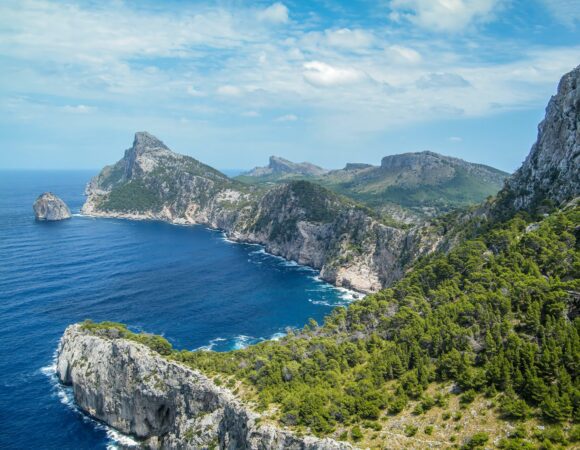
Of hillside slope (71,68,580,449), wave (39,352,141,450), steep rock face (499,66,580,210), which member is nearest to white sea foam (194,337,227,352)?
hillside slope (71,68,580,449)

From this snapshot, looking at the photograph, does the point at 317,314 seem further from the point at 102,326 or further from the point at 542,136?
the point at 542,136

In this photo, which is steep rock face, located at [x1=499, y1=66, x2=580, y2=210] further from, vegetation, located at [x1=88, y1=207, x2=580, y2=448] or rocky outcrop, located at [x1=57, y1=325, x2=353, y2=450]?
rocky outcrop, located at [x1=57, y1=325, x2=353, y2=450]

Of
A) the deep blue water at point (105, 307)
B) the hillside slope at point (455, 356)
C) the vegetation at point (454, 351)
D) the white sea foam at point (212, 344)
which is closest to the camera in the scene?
the hillside slope at point (455, 356)

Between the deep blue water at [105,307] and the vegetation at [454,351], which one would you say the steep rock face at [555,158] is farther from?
the deep blue water at [105,307]

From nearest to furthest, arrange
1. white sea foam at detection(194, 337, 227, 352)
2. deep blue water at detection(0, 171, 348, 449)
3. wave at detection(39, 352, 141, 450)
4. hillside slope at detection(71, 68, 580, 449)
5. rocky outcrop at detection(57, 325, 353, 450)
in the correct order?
hillside slope at detection(71, 68, 580, 449) < rocky outcrop at detection(57, 325, 353, 450) < wave at detection(39, 352, 141, 450) < deep blue water at detection(0, 171, 348, 449) < white sea foam at detection(194, 337, 227, 352)

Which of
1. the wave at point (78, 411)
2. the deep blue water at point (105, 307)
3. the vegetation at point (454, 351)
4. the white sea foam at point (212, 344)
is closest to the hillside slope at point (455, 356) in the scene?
the vegetation at point (454, 351)

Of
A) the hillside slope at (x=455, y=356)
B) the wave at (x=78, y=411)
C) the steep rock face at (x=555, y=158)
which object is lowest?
the wave at (x=78, y=411)
